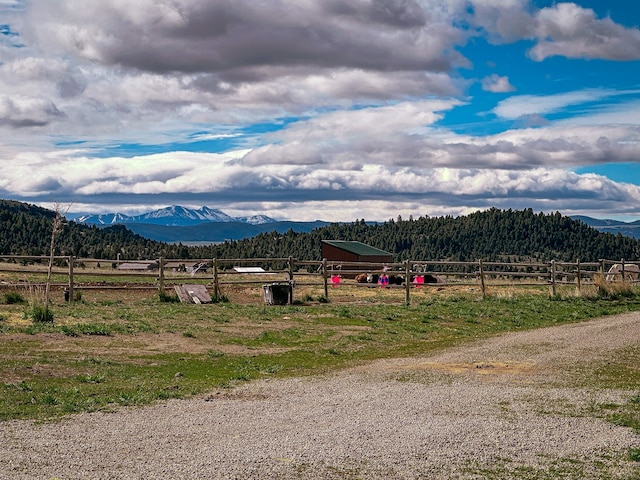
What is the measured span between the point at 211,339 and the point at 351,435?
10091 millimetres

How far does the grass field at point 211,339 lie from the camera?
1198 centimetres

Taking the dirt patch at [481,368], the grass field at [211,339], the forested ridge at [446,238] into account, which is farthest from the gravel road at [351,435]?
the forested ridge at [446,238]

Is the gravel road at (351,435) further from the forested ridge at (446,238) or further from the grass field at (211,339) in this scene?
the forested ridge at (446,238)

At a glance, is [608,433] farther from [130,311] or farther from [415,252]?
[415,252]

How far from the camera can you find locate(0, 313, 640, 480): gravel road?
7.45 m

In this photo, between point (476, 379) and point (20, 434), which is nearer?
point (20, 434)

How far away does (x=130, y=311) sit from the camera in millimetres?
23531

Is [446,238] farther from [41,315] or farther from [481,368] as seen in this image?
[481,368]

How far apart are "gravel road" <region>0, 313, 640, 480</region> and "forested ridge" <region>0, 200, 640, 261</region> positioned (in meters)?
106

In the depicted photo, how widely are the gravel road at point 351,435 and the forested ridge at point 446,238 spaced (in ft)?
348

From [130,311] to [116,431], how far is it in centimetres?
1490

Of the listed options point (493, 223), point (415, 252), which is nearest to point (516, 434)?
point (415, 252)

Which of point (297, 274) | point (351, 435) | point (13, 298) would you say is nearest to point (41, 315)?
point (13, 298)

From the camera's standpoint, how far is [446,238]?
165 metres
